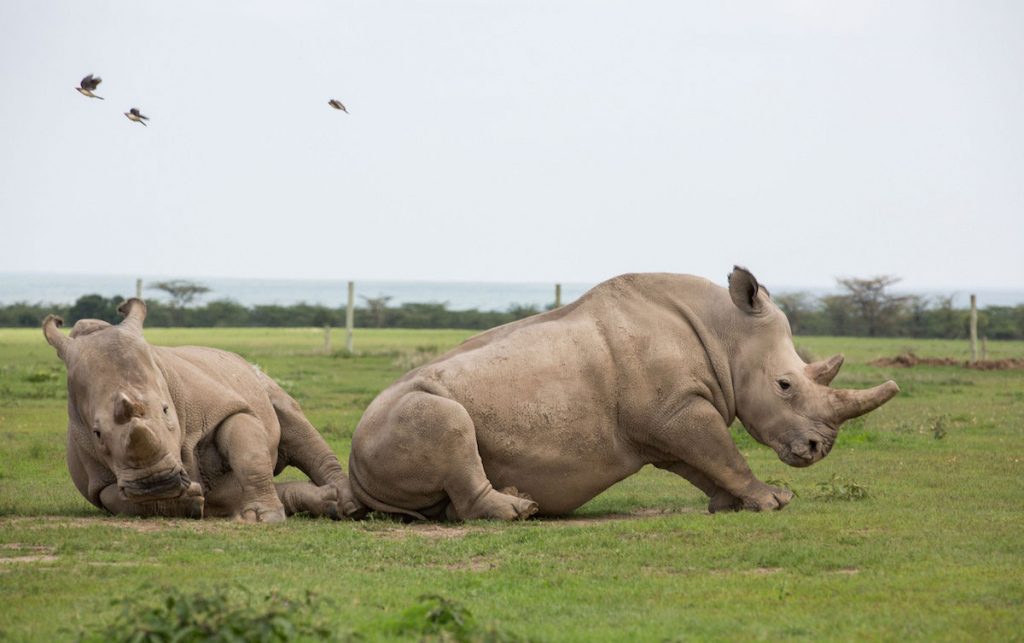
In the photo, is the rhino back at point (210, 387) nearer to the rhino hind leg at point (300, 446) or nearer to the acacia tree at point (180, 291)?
the rhino hind leg at point (300, 446)

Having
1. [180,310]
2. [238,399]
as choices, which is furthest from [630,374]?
[180,310]

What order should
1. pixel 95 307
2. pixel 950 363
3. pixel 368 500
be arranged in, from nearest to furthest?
pixel 368 500
pixel 950 363
pixel 95 307

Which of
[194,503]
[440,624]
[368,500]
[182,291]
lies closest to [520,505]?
[368,500]

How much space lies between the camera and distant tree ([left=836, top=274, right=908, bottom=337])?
174ft

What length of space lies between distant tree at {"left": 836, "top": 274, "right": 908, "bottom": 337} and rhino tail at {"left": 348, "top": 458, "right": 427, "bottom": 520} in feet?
143

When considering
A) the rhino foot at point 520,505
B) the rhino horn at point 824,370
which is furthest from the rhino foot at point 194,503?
the rhino horn at point 824,370

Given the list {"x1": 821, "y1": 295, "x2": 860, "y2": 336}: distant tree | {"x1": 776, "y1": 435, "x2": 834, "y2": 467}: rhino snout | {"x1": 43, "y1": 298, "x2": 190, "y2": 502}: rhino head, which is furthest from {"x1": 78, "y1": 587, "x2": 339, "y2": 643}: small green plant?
{"x1": 821, "y1": 295, "x2": 860, "y2": 336}: distant tree

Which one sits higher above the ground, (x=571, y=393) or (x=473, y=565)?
(x=571, y=393)

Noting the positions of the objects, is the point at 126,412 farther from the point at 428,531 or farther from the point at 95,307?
the point at 95,307

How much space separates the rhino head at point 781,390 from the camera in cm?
1094

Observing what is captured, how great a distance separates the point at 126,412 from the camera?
966 cm

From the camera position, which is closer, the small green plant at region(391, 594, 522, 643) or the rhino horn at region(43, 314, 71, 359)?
the small green plant at region(391, 594, 522, 643)

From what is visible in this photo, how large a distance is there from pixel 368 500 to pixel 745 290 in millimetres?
3120

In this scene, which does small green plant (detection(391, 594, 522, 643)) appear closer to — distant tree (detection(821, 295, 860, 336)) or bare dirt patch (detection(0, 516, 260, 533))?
bare dirt patch (detection(0, 516, 260, 533))
